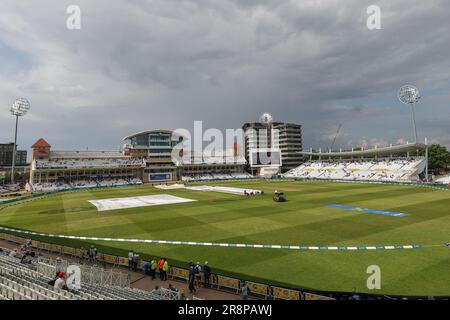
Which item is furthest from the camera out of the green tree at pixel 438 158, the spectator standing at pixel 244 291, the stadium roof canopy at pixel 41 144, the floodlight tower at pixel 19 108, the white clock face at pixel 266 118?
the white clock face at pixel 266 118

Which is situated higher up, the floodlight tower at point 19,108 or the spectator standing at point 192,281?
the floodlight tower at point 19,108

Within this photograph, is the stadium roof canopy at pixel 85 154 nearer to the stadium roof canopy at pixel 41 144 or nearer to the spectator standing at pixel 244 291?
the stadium roof canopy at pixel 41 144

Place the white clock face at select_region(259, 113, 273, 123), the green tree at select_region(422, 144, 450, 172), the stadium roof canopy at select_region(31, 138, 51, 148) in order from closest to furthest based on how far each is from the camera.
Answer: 1. the stadium roof canopy at select_region(31, 138, 51, 148)
2. the green tree at select_region(422, 144, 450, 172)
3. the white clock face at select_region(259, 113, 273, 123)

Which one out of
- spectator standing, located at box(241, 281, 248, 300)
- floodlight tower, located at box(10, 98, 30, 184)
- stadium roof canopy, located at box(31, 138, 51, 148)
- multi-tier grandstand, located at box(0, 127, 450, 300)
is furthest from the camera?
stadium roof canopy, located at box(31, 138, 51, 148)

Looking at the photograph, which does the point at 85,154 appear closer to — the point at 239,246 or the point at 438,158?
the point at 239,246

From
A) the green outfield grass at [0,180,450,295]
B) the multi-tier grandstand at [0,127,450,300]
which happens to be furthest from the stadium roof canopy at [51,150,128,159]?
the green outfield grass at [0,180,450,295]

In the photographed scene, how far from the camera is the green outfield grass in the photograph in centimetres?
1608

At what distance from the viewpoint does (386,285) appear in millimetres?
14742

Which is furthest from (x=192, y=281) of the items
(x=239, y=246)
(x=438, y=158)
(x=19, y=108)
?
(x=438, y=158)

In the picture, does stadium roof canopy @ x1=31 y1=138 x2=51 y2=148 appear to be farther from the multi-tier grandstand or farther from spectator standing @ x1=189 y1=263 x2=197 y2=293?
spectator standing @ x1=189 y1=263 x2=197 y2=293

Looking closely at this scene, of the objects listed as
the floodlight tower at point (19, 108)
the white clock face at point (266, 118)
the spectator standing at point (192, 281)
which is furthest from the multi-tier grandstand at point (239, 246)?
the white clock face at point (266, 118)

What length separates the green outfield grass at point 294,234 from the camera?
1608 centimetres

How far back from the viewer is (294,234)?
25125mm
